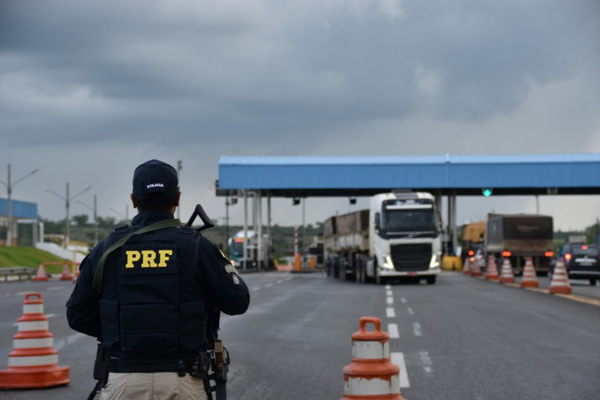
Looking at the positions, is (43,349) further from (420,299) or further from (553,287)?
(553,287)

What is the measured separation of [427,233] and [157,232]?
31.7 meters

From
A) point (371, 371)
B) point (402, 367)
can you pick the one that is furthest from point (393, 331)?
point (371, 371)

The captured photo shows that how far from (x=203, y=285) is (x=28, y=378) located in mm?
6393

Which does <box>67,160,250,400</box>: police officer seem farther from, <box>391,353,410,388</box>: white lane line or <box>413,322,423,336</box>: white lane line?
<box>413,322,423,336</box>: white lane line

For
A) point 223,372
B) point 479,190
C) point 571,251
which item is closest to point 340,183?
point 479,190

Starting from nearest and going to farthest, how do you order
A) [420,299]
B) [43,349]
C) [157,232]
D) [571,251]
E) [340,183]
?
[157,232] → [43,349] → [420,299] → [571,251] → [340,183]

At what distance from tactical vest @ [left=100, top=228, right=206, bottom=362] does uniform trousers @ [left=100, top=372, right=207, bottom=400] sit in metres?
0.09

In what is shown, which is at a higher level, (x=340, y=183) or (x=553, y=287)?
(x=340, y=183)

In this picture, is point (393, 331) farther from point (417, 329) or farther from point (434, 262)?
point (434, 262)

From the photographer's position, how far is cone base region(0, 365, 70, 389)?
10453 millimetres

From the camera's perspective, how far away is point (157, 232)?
4684 mm

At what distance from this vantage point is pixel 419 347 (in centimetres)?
1388

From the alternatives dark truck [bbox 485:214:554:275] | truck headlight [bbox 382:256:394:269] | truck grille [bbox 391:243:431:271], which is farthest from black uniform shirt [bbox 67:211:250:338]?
dark truck [bbox 485:214:554:275]

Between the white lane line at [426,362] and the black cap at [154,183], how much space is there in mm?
7077
